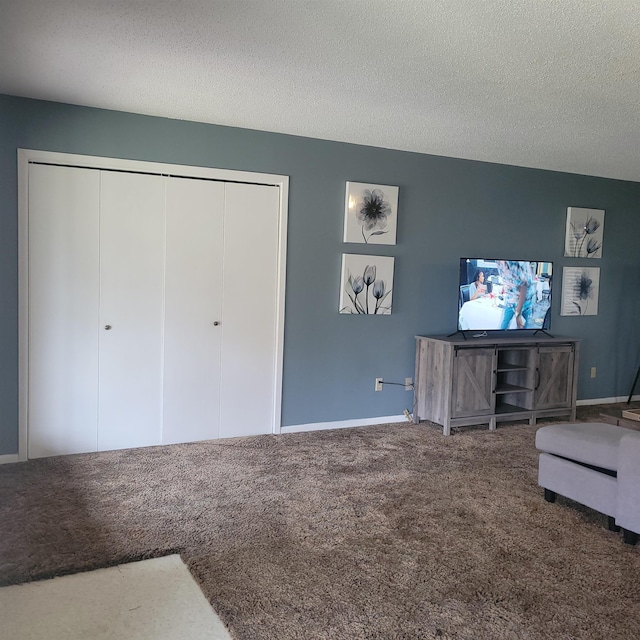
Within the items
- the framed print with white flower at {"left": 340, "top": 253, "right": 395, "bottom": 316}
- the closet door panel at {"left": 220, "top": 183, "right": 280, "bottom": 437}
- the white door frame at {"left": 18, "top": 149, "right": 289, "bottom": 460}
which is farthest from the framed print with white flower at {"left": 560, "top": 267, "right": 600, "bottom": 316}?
the white door frame at {"left": 18, "top": 149, "right": 289, "bottom": 460}

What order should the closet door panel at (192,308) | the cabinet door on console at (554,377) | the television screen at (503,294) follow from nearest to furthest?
1. the closet door panel at (192,308)
2. the television screen at (503,294)
3. the cabinet door on console at (554,377)

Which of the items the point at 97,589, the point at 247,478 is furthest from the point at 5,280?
the point at 97,589

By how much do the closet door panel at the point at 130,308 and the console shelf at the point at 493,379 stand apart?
2.11 m

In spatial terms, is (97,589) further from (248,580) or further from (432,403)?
(432,403)

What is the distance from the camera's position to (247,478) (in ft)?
12.1

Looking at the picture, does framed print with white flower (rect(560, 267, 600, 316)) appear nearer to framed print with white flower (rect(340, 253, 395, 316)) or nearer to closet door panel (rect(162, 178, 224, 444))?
framed print with white flower (rect(340, 253, 395, 316))

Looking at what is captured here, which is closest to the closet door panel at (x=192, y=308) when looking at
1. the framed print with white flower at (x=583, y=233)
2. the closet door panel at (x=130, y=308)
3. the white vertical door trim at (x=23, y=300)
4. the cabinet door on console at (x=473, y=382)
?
the closet door panel at (x=130, y=308)

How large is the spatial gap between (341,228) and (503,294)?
1.52 m

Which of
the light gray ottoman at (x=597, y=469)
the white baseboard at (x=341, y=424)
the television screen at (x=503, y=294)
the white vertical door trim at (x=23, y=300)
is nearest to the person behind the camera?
the light gray ottoman at (x=597, y=469)

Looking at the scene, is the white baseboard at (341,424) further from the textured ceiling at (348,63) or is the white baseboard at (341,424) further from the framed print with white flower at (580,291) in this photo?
the textured ceiling at (348,63)

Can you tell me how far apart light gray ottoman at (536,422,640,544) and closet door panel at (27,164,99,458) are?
9.37ft

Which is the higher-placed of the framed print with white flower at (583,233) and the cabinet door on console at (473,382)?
the framed print with white flower at (583,233)

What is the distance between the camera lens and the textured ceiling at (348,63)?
7.82ft

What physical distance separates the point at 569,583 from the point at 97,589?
6.26 ft
